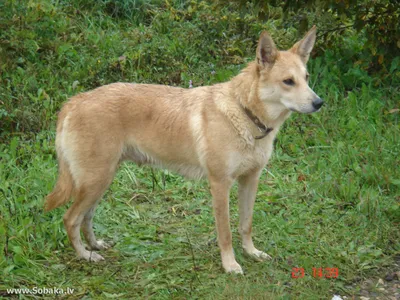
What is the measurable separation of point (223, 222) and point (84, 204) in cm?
108

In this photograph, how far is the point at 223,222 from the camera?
493 cm

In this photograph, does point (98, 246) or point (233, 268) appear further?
point (98, 246)

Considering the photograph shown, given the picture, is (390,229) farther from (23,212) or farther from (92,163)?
(23,212)

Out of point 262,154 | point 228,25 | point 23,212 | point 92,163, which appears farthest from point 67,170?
point 228,25

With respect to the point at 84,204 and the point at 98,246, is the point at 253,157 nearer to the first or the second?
the point at 84,204

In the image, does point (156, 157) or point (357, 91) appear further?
point (357, 91)

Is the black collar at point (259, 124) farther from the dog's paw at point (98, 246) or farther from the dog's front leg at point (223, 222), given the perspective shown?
the dog's paw at point (98, 246)

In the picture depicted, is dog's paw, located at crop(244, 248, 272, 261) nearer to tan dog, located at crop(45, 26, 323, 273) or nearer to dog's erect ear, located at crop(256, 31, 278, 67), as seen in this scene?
tan dog, located at crop(45, 26, 323, 273)

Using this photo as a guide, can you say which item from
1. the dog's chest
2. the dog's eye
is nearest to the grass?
the dog's chest

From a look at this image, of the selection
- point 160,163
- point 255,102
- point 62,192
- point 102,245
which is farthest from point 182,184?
point 255,102

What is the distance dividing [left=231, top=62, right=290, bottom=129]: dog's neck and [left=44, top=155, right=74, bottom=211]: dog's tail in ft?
4.70

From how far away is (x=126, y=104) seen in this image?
5059 millimetres

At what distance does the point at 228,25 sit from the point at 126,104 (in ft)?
13.5
